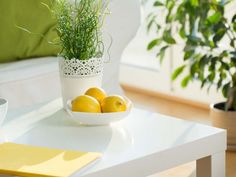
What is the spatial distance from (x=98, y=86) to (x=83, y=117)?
0.26 metres

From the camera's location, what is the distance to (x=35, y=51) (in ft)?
10.1

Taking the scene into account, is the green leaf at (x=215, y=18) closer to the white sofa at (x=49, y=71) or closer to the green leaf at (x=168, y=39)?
the green leaf at (x=168, y=39)

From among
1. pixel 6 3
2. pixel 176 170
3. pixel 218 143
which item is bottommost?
pixel 176 170

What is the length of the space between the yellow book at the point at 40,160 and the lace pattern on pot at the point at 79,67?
44 cm

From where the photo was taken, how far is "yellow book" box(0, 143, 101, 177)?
68.5 inches

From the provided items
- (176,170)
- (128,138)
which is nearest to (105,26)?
(176,170)

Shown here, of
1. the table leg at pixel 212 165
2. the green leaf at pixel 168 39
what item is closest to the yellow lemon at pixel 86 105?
the table leg at pixel 212 165

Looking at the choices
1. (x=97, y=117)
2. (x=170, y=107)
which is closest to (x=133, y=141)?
(x=97, y=117)

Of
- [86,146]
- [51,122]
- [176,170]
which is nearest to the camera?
[86,146]

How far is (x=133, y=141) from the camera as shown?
2010mm

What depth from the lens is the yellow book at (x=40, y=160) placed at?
1.74m

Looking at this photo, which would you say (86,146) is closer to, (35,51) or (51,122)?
(51,122)

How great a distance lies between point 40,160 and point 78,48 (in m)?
0.60

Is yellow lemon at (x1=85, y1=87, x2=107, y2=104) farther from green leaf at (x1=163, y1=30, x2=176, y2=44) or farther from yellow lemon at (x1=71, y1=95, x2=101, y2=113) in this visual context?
green leaf at (x1=163, y1=30, x2=176, y2=44)
